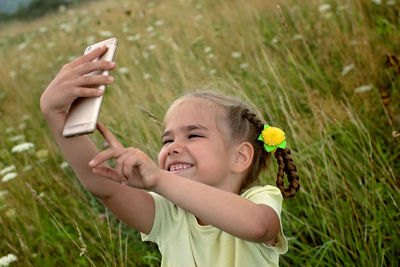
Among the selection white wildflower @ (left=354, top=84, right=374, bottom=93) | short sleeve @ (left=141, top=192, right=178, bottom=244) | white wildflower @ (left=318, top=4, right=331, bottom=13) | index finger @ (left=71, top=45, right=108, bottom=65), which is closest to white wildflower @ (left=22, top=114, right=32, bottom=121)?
white wildflower @ (left=318, top=4, right=331, bottom=13)

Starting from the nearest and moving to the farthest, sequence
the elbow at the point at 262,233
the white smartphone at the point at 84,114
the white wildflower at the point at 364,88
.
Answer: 1. the white smartphone at the point at 84,114
2. the elbow at the point at 262,233
3. the white wildflower at the point at 364,88

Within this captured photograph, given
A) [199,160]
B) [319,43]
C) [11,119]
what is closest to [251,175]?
[199,160]

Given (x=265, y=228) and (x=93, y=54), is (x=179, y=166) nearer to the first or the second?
(x=265, y=228)

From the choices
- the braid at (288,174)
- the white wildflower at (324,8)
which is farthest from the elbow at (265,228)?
the white wildflower at (324,8)

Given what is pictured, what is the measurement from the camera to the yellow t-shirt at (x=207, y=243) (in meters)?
1.32

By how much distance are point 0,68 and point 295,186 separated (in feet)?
Answer: 23.0

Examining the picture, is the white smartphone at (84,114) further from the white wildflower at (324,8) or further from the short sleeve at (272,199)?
the white wildflower at (324,8)

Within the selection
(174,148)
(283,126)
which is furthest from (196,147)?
(283,126)

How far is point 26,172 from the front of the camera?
3.16m

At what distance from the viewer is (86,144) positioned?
1.24 metres

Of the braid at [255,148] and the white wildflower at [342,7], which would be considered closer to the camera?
the braid at [255,148]

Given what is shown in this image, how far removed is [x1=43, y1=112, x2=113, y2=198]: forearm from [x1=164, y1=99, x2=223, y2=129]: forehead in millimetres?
313

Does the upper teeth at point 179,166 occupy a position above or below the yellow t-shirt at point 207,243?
above

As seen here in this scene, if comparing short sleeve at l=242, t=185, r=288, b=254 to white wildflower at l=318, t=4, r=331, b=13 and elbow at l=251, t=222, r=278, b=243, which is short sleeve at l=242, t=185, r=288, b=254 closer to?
elbow at l=251, t=222, r=278, b=243
